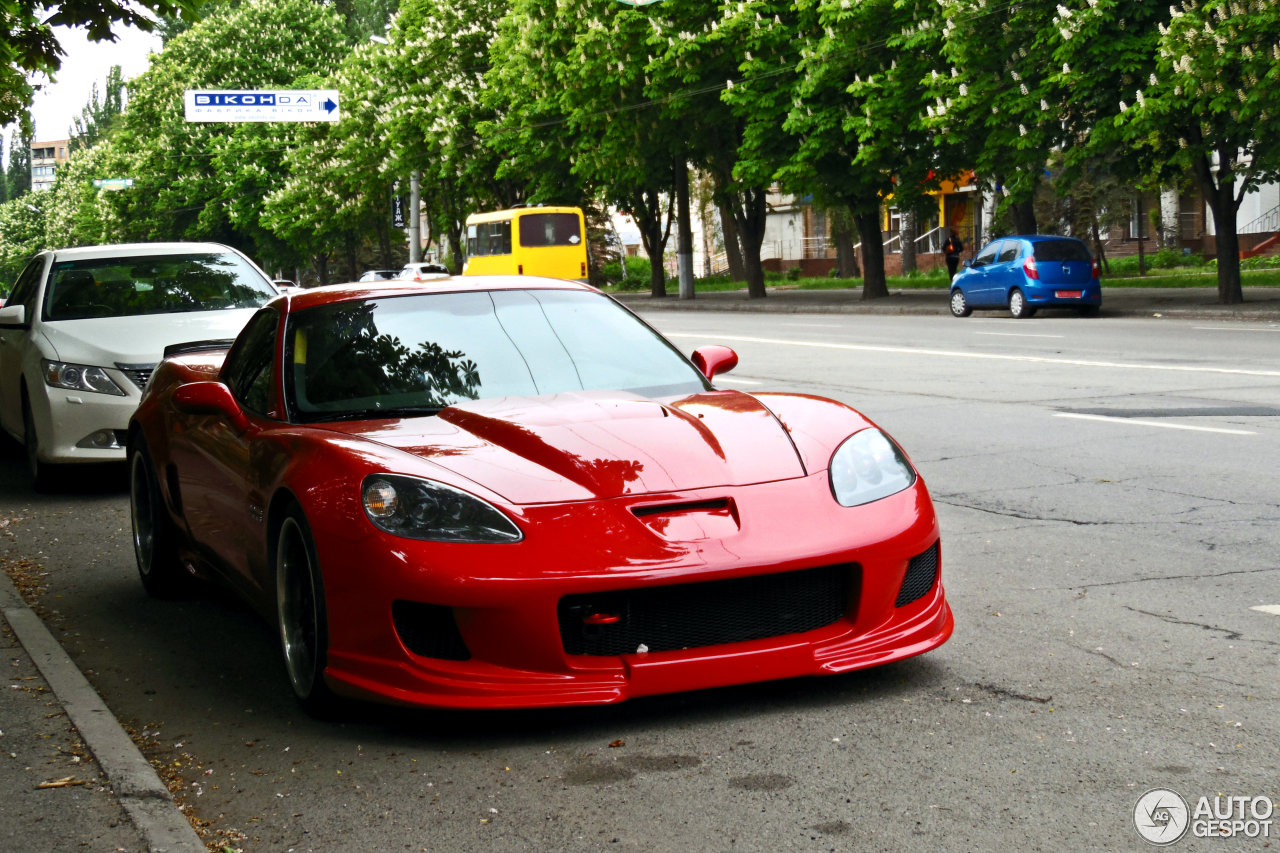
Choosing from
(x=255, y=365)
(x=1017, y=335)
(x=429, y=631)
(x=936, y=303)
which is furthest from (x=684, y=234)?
(x=429, y=631)

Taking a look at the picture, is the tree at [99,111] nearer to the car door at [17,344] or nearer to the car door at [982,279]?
the car door at [982,279]

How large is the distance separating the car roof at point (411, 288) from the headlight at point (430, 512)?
1518 mm

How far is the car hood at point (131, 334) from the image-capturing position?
962cm

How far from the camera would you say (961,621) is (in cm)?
540

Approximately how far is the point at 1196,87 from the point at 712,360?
69.0 ft

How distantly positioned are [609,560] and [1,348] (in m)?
8.51

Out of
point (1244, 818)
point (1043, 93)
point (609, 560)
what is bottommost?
point (1244, 818)

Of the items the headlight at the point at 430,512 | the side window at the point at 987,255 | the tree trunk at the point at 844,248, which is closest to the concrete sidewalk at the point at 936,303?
the side window at the point at 987,255

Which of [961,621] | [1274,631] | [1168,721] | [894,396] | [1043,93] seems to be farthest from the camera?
[1043,93]

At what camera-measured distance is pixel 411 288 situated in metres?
5.75

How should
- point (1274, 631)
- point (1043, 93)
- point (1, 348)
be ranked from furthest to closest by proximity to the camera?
point (1043, 93)
point (1, 348)
point (1274, 631)

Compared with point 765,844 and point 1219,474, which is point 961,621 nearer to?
point 765,844

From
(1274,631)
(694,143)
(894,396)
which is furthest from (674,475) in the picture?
(694,143)

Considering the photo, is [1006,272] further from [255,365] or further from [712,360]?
[255,365]
